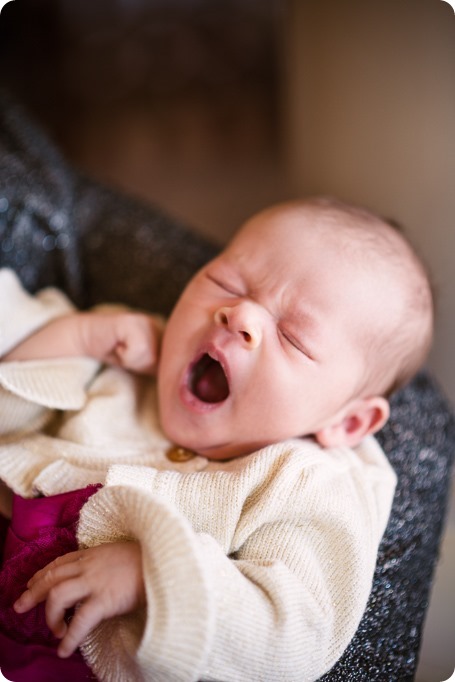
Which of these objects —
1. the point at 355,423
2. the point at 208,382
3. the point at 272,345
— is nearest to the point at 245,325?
the point at 272,345

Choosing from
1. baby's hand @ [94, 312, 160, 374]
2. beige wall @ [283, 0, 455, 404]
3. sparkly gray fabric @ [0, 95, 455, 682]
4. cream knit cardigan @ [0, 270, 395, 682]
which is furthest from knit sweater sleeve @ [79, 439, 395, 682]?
beige wall @ [283, 0, 455, 404]

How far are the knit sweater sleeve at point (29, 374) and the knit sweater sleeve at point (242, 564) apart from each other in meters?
0.20

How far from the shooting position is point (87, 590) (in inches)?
26.9

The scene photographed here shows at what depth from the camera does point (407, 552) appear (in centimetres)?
93

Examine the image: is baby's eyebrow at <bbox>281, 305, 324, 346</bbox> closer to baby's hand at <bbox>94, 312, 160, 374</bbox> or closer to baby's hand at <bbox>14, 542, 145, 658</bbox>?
baby's hand at <bbox>94, 312, 160, 374</bbox>

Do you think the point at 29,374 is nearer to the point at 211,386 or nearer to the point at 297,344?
the point at 211,386

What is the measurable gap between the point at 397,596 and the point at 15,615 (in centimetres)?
50

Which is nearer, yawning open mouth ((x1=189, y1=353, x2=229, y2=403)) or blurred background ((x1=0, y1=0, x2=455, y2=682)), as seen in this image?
yawning open mouth ((x1=189, y1=353, x2=229, y2=403))

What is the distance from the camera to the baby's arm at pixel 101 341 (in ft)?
3.23

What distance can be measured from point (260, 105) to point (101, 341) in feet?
7.34

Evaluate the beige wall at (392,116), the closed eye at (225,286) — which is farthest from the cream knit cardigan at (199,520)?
the beige wall at (392,116)

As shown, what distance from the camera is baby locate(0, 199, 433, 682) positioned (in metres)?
0.68

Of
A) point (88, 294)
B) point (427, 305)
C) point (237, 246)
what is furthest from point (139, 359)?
point (427, 305)

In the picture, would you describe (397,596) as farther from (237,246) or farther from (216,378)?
(237,246)
